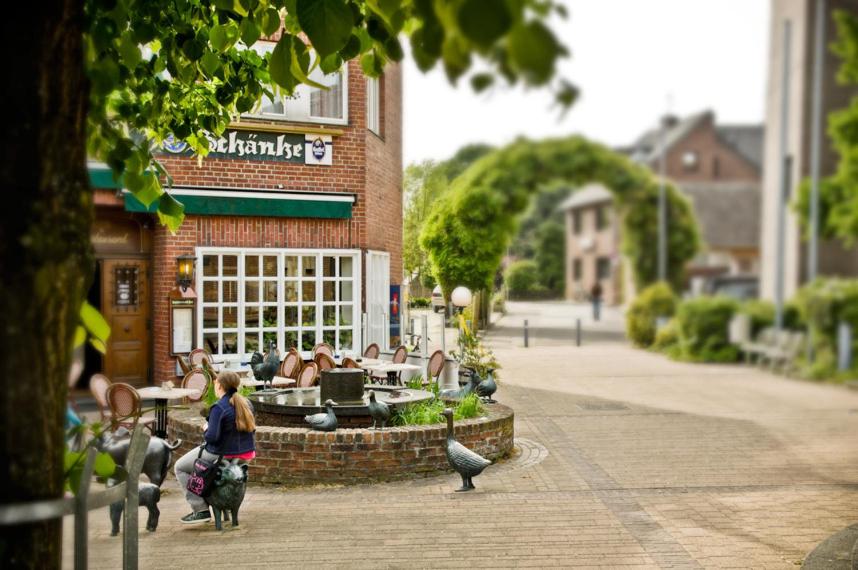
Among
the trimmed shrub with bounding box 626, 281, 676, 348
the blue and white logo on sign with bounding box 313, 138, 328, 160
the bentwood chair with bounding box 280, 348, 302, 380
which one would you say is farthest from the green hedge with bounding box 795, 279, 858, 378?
the blue and white logo on sign with bounding box 313, 138, 328, 160

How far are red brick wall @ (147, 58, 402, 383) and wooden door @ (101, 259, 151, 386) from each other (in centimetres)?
26

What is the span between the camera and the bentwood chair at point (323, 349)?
1294 centimetres

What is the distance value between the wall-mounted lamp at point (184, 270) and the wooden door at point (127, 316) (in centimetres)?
98

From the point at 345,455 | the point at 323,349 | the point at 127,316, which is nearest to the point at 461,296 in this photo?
the point at 345,455

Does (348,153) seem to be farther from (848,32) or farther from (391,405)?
(848,32)

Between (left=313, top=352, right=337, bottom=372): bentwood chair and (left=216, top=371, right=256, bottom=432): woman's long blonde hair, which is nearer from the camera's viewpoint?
(left=216, top=371, right=256, bottom=432): woman's long blonde hair

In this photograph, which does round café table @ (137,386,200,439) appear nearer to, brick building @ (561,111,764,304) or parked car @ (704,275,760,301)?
brick building @ (561,111,764,304)

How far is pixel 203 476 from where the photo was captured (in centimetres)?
696

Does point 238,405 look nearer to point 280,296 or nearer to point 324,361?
point 324,361

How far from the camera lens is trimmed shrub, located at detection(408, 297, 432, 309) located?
1233 cm

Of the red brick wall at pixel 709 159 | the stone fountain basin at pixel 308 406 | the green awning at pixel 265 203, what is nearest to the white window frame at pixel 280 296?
the green awning at pixel 265 203

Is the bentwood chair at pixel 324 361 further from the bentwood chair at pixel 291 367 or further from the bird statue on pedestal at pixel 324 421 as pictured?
the bird statue on pedestal at pixel 324 421

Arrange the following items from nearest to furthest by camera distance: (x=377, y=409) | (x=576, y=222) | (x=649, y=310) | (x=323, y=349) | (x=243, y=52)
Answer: (x=243, y=52) < (x=576, y=222) < (x=649, y=310) < (x=377, y=409) < (x=323, y=349)

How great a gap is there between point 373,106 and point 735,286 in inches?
383
